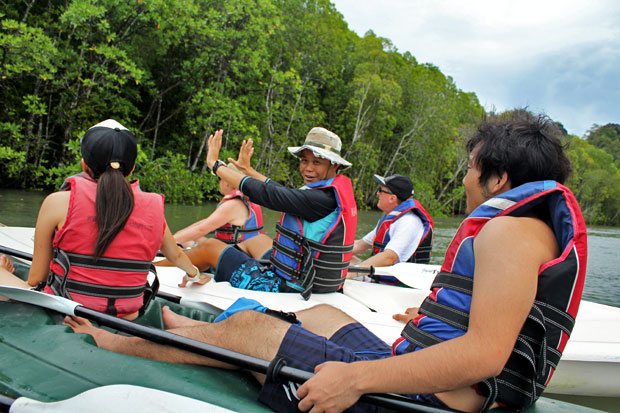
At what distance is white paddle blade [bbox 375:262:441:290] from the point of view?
13.0 feet

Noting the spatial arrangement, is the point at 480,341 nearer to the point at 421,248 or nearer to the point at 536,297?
the point at 536,297

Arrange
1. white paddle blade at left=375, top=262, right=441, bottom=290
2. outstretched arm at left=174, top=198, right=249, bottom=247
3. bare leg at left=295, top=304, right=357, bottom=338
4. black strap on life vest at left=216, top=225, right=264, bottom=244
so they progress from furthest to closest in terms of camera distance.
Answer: white paddle blade at left=375, top=262, right=441, bottom=290 < black strap on life vest at left=216, top=225, right=264, bottom=244 < outstretched arm at left=174, top=198, right=249, bottom=247 < bare leg at left=295, top=304, right=357, bottom=338

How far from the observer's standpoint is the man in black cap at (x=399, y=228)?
415 centimetres

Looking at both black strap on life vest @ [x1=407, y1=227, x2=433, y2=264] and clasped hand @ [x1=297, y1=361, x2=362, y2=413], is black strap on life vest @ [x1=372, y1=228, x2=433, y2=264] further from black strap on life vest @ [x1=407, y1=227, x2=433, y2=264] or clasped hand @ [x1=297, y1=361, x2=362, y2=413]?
clasped hand @ [x1=297, y1=361, x2=362, y2=413]

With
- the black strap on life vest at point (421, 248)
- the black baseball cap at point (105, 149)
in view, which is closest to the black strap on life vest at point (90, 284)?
the black baseball cap at point (105, 149)

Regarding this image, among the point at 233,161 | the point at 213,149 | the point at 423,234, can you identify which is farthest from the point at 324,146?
the point at 423,234

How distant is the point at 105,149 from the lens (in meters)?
1.75

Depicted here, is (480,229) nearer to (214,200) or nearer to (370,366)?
(370,366)

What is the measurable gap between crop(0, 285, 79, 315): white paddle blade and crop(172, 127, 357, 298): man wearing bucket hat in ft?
3.83

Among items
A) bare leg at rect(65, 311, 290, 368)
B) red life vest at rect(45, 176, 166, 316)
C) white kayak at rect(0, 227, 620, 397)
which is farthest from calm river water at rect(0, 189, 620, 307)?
bare leg at rect(65, 311, 290, 368)

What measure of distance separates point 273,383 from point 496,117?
1.14m

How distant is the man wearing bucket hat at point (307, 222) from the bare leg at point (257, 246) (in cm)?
70

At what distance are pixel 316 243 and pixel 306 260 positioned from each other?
0.44 ft

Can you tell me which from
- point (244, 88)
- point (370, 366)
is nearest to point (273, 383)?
point (370, 366)
